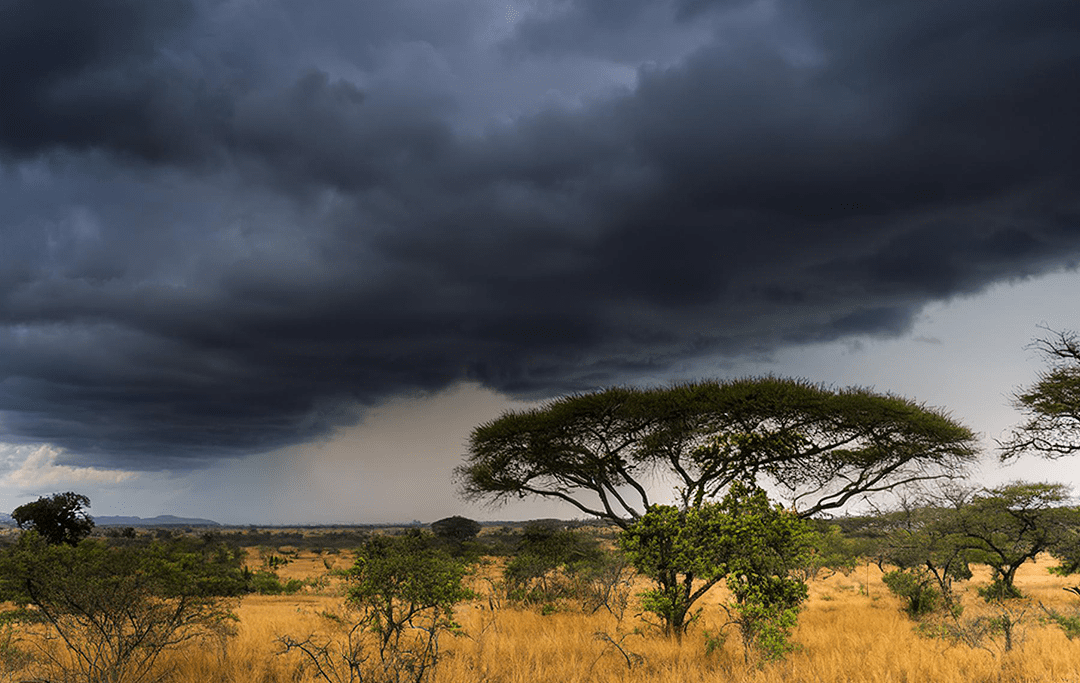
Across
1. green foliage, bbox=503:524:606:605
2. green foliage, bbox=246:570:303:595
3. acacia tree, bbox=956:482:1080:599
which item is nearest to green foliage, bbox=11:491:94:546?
green foliage, bbox=246:570:303:595

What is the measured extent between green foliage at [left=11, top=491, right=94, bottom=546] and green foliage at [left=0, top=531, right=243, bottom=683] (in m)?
33.1

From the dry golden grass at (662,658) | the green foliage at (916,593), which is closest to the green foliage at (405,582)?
the dry golden grass at (662,658)

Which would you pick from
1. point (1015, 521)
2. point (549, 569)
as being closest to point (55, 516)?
point (549, 569)

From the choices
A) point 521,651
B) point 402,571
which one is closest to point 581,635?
point 521,651

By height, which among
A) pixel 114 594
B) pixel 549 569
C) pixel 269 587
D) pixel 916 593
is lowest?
pixel 269 587

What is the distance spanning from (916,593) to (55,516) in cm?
4957

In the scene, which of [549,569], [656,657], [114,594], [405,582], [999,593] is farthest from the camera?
[999,593]

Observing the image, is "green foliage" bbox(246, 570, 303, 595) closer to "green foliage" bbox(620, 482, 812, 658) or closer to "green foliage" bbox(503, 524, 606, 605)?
"green foliage" bbox(503, 524, 606, 605)

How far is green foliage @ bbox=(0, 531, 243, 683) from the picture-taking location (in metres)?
12.5

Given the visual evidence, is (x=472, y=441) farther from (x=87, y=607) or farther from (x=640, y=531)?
(x=87, y=607)

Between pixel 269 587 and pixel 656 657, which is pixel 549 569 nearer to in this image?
pixel 656 657

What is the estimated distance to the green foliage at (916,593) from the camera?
25.2 m

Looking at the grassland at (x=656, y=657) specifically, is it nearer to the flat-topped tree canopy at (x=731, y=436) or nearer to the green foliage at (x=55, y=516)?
the flat-topped tree canopy at (x=731, y=436)

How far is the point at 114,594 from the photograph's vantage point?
1255 cm
